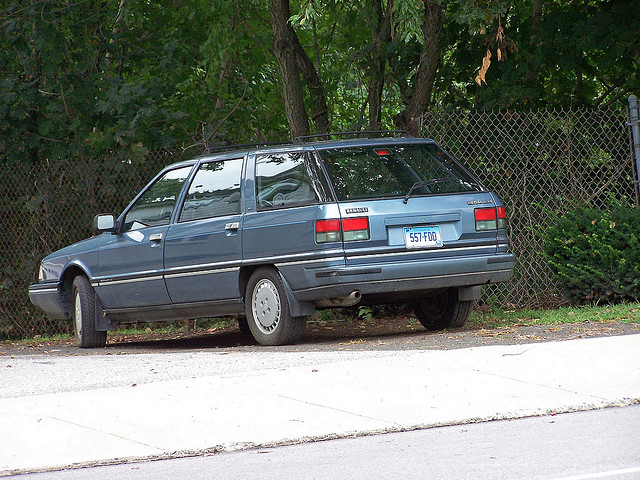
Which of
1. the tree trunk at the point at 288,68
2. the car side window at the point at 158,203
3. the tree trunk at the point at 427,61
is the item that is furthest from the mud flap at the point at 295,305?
the tree trunk at the point at 288,68

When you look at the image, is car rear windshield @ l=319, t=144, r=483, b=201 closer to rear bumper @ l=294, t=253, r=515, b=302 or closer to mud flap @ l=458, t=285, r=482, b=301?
rear bumper @ l=294, t=253, r=515, b=302

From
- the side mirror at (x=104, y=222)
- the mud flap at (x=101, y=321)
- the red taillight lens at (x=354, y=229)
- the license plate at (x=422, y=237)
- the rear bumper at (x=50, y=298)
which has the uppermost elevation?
the side mirror at (x=104, y=222)

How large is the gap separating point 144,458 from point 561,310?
242 inches

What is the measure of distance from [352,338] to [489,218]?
6.03ft

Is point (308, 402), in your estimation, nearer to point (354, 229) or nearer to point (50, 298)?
point (354, 229)

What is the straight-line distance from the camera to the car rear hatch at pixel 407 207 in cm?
873

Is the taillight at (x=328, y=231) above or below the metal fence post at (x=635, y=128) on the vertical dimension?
below

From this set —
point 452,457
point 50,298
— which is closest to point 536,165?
point 50,298

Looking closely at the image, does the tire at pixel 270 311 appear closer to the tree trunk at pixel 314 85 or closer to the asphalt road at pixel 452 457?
the asphalt road at pixel 452 457

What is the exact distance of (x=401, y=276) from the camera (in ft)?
28.9

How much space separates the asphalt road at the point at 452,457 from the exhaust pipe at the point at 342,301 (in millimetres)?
3032

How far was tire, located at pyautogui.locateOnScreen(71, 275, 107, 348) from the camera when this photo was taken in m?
10.9

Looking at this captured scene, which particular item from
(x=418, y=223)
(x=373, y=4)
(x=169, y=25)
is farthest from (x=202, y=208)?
(x=169, y=25)

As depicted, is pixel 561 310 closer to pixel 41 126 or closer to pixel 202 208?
pixel 202 208
